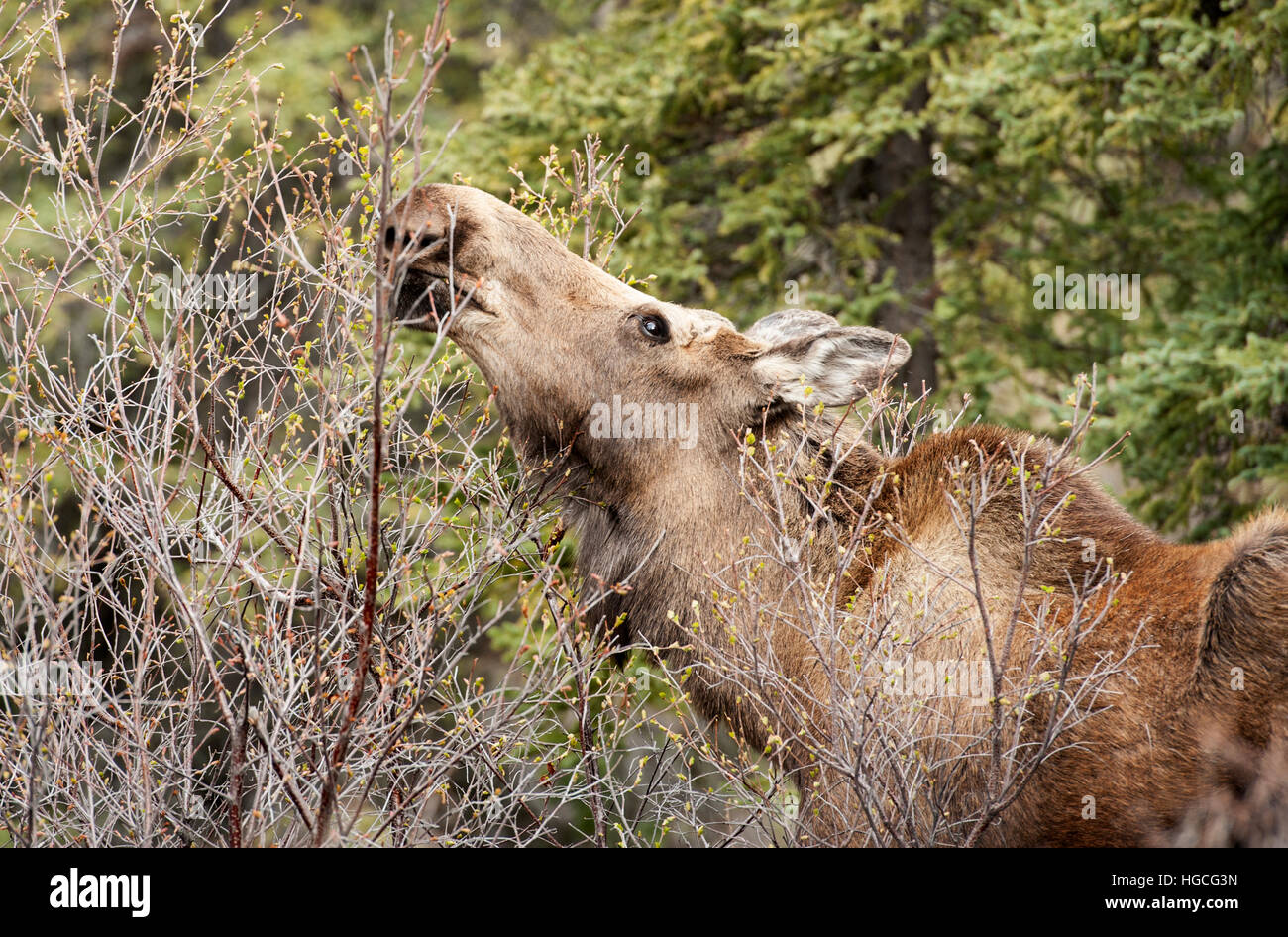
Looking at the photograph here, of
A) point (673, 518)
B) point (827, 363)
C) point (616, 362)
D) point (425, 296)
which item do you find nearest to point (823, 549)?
point (673, 518)

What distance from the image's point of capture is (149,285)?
13.1ft

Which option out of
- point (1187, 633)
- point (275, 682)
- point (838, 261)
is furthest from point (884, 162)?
point (275, 682)

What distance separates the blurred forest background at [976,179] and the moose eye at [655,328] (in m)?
2.23

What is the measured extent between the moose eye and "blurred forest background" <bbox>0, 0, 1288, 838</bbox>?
7.33 ft

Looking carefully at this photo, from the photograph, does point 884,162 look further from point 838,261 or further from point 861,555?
point 861,555

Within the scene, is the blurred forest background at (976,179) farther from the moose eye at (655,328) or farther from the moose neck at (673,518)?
the moose neck at (673,518)

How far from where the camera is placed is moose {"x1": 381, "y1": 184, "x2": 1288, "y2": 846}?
12.2 ft

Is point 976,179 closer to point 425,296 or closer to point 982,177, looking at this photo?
point 982,177

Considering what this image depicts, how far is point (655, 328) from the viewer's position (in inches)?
184

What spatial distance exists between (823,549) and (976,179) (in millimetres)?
5941

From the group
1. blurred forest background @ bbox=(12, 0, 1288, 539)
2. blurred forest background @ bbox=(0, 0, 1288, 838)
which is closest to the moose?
blurred forest background @ bbox=(0, 0, 1288, 838)

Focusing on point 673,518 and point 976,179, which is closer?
point 673,518

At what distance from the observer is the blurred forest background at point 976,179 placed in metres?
7.43

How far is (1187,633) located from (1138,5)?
5.27 meters
